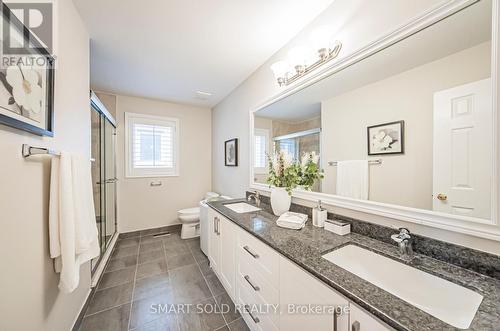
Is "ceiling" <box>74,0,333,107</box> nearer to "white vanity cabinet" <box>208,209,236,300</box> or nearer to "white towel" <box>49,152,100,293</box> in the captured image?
"white towel" <box>49,152,100,293</box>

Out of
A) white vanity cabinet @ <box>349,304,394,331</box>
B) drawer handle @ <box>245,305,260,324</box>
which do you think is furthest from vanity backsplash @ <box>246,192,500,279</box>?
drawer handle @ <box>245,305,260,324</box>

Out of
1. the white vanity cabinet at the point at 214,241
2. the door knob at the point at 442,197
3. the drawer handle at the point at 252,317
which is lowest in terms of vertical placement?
the drawer handle at the point at 252,317

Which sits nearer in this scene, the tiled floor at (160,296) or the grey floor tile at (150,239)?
the tiled floor at (160,296)

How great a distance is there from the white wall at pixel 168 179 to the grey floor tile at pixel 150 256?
77cm

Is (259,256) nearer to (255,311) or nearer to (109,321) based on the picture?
(255,311)

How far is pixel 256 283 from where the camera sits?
1178 millimetres

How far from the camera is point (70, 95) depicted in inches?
50.6

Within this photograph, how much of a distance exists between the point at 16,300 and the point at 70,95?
1.25 metres

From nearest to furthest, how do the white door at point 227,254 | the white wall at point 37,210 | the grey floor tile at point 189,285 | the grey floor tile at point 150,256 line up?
the white wall at point 37,210
the white door at point 227,254
the grey floor tile at point 189,285
the grey floor tile at point 150,256

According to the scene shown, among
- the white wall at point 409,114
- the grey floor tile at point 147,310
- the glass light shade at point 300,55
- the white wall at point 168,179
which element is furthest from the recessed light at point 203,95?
the grey floor tile at point 147,310


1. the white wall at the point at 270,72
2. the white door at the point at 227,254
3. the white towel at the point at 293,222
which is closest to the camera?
the white wall at the point at 270,72

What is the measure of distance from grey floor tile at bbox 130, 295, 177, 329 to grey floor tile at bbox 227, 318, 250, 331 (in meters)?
0.59

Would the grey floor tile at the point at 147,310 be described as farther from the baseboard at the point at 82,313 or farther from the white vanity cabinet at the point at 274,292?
the white vanity cabinet at the point at 274,292

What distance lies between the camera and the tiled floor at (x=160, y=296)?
1399 mm
